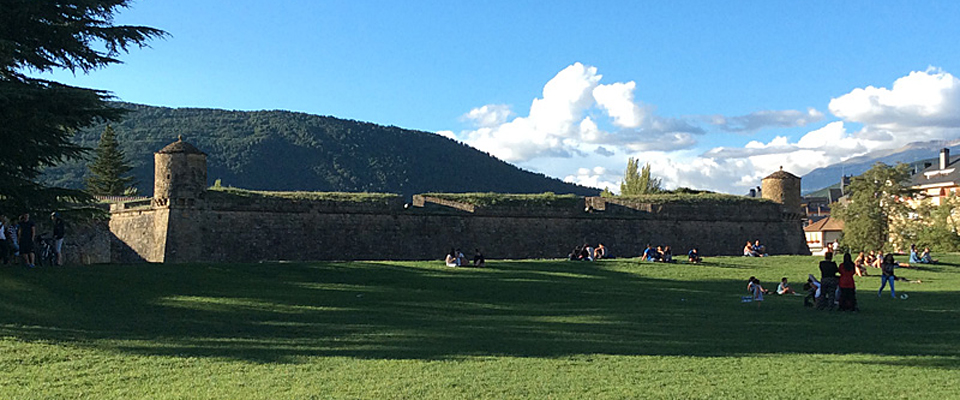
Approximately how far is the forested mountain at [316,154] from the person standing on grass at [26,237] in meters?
82.9

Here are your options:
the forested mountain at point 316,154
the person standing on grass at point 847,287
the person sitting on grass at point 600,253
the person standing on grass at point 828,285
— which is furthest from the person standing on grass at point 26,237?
the forested mountain at point 316,154

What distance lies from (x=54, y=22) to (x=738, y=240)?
33.3m

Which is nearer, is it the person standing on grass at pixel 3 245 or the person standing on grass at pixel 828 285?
the person standing on grass at pixel 828 285

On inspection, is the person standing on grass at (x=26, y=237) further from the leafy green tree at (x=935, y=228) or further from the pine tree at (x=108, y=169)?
the leafy green tree at (x=935, y=228)

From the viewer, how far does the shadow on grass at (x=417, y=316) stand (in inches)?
483

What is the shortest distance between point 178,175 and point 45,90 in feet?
50.0

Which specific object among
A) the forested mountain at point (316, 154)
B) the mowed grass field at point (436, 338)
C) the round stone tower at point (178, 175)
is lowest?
the mowed grass field at point (436, 338)

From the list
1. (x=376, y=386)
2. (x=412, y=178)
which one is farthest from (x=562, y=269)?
(x=412, y=178)

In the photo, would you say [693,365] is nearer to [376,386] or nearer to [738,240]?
[376,386]

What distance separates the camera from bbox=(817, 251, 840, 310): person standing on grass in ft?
55.8

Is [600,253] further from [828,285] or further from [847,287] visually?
[847,287]

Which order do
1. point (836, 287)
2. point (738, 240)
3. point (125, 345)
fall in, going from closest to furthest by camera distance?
point (125, 345), point (836, 287), point (738, 240)

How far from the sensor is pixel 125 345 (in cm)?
1212

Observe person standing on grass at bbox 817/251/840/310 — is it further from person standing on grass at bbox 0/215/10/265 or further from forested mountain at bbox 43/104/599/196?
forested mountain at bbox 43/104/599/196
